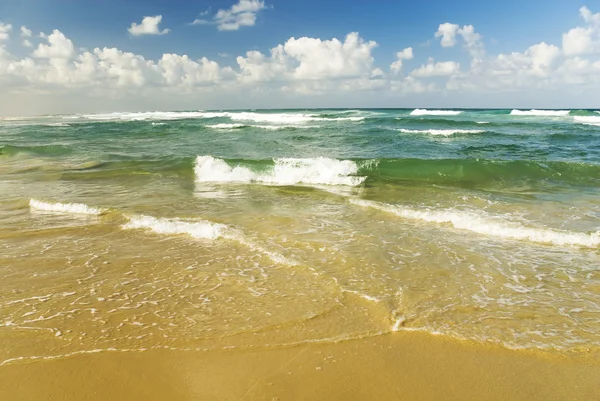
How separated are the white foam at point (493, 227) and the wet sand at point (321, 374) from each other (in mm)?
3669

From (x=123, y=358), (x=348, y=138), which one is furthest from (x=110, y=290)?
(x=348, y=138)

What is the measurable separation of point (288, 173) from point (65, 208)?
7.58 m

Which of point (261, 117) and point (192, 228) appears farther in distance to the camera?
point (261, 117)

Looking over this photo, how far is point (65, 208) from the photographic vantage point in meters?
8.98

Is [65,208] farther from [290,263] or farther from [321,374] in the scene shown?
[321,374]

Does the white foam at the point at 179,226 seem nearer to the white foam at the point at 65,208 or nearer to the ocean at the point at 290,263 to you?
the ocean at the point at 290,263

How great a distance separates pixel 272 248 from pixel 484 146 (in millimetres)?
18841

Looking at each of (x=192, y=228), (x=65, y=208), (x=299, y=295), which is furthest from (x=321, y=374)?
(x=65, y=208)

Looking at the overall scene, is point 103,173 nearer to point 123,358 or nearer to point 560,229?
point 123,358

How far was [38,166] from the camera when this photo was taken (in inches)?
638

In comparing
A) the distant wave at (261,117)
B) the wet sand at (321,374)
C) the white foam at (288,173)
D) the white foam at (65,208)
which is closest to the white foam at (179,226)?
the white foam at (65,208)

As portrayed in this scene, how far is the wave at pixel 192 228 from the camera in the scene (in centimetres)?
674

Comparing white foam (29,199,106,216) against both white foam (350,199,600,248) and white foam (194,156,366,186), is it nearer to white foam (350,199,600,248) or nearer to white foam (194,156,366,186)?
white foam (194,156,366,186)

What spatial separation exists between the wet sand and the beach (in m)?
0.02
